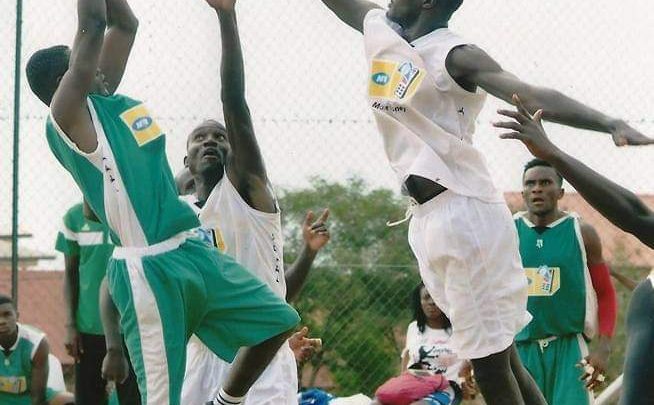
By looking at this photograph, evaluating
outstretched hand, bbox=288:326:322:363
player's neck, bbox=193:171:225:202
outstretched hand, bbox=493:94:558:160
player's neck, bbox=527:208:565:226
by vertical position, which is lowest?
outstretched hand, bbox=288:326:322:363

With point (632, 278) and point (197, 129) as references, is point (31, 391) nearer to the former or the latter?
point (197, 129)

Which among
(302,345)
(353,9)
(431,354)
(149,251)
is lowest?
(431,354)

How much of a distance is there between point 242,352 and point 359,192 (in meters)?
4.69

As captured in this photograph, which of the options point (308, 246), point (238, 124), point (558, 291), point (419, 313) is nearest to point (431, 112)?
point (238, 124)

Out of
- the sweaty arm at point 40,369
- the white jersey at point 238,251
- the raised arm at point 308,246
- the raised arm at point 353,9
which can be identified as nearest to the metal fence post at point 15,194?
the sweaty arm at point 40,369

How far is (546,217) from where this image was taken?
9.02m

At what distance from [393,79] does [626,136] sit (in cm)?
164

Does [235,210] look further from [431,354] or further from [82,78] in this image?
[431,354]

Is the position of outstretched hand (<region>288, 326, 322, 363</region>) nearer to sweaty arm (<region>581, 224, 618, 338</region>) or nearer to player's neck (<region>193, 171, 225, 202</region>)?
player's neck (<region>193, 171, 225, 202</region>)

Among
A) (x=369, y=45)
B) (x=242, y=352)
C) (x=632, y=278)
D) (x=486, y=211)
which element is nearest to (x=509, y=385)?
(x=486, y=211)

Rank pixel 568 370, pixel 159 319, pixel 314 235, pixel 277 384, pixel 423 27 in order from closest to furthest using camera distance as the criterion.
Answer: pixel 159 319, pixel 423 27, pixel 277 384, pixel 314 235, pixel 568 370

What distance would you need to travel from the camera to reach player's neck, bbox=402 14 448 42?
6.53 metres

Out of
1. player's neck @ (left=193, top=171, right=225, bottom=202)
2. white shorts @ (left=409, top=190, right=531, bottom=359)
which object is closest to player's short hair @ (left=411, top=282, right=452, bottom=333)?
player's neck @ (left=193, top=171, right=225, bottom=202)

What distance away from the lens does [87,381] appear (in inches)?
397
